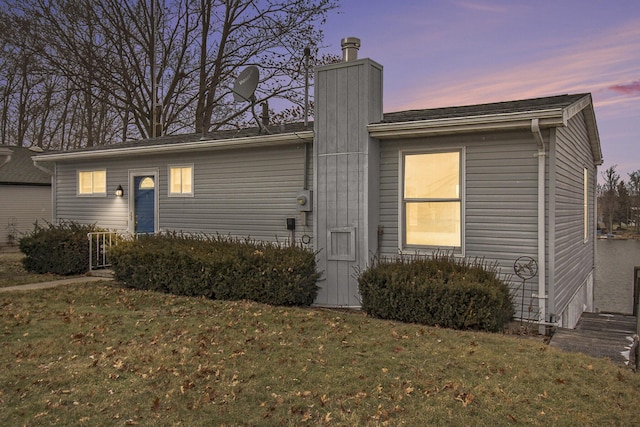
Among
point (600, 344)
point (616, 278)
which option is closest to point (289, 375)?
point (600, 344)

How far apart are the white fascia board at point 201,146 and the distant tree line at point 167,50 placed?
26.4ft

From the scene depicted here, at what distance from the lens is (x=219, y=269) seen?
821 cm

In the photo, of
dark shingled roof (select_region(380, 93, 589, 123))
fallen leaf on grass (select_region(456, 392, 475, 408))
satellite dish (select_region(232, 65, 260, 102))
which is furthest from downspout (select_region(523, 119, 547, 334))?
satellite dish (select_region(232, 65, 260, 102))

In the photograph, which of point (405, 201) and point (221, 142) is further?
point (221, 142)

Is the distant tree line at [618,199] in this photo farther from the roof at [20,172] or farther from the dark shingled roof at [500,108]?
the roof at [20,172]

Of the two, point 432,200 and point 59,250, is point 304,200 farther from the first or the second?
point 59,250

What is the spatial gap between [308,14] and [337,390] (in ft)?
63.5

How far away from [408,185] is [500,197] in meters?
1.42

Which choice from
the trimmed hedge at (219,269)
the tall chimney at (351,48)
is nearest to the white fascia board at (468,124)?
the tall chimney at (351,48)

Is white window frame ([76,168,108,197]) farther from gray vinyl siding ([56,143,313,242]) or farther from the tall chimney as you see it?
the tall chimney

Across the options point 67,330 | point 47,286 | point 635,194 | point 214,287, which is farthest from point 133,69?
point 635,194

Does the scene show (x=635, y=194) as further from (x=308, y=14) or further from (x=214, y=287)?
(x=214, y=287)

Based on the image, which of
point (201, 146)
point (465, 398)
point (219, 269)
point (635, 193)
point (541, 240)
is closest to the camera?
point (465, 398)

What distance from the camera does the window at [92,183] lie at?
40.6ft
